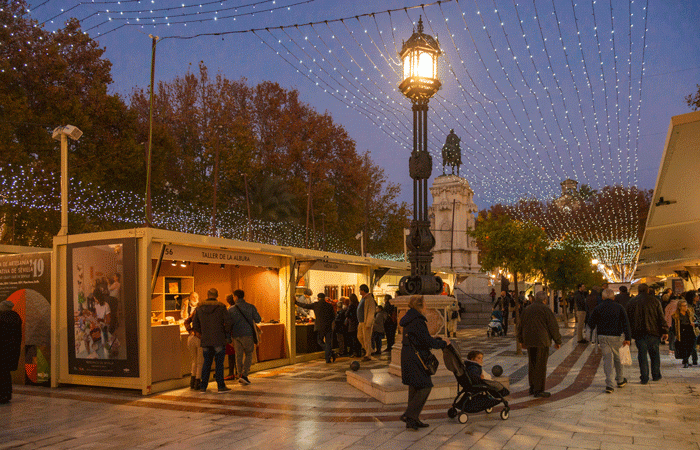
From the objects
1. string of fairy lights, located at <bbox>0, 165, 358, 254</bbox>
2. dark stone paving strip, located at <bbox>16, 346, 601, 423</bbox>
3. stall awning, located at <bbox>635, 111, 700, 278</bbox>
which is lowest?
dark stone paving strip, located at <bbox>16, 346, 601, 423</bbox>

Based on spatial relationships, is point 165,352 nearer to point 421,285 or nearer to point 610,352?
point 421,285

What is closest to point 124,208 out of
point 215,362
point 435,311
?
point 215,362

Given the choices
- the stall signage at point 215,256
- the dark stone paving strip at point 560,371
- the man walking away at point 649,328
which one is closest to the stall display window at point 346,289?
the stall signage at point 215,256

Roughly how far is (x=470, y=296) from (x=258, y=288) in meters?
22.5

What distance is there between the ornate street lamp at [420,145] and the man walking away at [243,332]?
2687 mm

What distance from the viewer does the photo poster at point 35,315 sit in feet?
31.9

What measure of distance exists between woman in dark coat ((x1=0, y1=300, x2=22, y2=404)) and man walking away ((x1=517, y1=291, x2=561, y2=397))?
24.8 ft

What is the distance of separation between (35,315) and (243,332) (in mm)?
3859

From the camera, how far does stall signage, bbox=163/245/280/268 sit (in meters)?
9.46

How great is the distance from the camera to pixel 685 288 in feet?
77.9

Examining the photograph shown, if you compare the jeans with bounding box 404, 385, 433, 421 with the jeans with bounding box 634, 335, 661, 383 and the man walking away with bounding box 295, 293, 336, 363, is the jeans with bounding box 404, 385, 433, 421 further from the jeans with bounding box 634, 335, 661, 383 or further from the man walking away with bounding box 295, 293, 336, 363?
the man walking away with bounding box 295, 293, 336, 363

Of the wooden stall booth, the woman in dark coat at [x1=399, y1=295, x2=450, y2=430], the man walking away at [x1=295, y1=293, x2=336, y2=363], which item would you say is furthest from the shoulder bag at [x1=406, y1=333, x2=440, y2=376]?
the man walking away at [x1=295, y1=293, x2=336, y2=363]

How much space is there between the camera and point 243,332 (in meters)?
9.43

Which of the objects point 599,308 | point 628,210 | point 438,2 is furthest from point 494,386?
point 628,210
